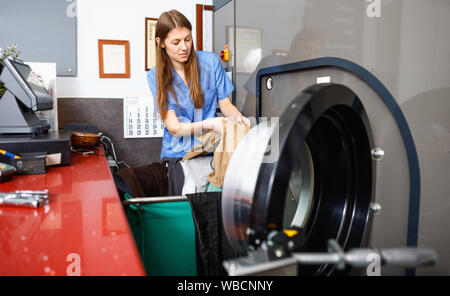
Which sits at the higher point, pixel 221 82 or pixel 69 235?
pixel 221 82

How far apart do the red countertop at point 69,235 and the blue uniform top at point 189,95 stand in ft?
2.95

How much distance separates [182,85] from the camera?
6.38ft

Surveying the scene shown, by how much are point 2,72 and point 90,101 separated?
36.9 inches

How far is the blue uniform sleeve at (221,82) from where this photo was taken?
202cm

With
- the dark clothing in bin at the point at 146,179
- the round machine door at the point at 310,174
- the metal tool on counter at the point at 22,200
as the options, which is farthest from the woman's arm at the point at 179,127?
the metal tool on counter at the point at 22,200

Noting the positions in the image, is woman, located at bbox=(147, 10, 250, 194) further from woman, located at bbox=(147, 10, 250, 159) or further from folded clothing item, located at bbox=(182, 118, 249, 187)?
folded clothing item, located at bbox=(182, 118, 249, 187)

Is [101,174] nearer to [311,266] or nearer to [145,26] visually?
[311,266]

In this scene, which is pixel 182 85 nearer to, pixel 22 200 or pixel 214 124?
pixel 214 124

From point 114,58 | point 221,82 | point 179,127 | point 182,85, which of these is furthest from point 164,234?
point 114,58

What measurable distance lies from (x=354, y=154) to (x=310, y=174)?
123 mm

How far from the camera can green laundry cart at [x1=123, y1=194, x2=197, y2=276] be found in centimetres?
119

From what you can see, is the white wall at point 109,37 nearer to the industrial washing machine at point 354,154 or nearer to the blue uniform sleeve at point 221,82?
the blue uniform sleeve at point 221,82

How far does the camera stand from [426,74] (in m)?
A: 0.96
